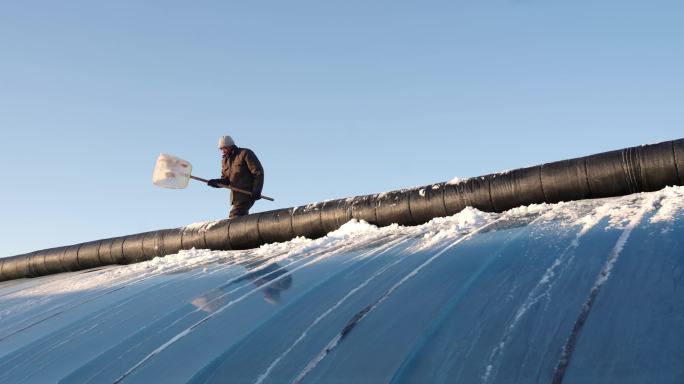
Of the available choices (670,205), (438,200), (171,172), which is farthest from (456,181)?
(171,172)

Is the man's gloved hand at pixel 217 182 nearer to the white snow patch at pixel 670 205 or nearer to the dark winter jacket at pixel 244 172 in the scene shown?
the dark winter jacket at pixel 244 172

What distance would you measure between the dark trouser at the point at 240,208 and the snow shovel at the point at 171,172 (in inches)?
37.0

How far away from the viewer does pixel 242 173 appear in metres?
7.77

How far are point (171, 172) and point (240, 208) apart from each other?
121 centimetres

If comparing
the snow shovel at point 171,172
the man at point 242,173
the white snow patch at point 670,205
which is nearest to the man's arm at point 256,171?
the man at point 242,173

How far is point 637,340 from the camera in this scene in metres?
2.38

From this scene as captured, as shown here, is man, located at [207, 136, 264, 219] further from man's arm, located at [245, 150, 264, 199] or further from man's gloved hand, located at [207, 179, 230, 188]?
Result: man's gloved hand, located at [207, 179, 230, 188]

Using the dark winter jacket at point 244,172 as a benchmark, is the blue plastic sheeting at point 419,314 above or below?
below

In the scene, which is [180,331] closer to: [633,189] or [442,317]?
[442,317]

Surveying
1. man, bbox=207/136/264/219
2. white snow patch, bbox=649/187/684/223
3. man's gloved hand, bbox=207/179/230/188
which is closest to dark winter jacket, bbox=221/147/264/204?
man, bbox=207/136/264/219

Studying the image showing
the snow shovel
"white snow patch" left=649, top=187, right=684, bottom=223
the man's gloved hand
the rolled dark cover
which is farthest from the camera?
the snow shovel

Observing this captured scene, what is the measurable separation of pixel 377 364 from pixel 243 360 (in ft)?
2.21

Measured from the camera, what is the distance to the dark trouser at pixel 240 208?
7.69 m

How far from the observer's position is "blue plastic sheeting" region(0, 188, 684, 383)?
8.09 ft
